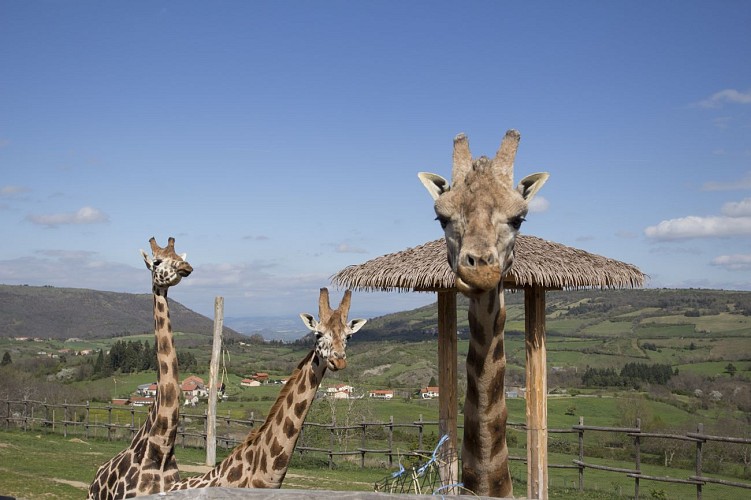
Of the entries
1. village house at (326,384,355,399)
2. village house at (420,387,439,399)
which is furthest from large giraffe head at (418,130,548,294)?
village house at (420,387,439,399)

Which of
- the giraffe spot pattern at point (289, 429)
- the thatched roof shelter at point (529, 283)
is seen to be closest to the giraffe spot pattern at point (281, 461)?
the giraffe spot pattern at point (289, 429)

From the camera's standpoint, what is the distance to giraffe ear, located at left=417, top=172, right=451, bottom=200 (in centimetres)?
260

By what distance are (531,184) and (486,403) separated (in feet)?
3.03

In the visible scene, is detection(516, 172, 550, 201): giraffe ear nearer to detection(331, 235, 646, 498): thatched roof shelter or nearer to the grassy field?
detection(331, 235, 646, 498): thatched roof shelter

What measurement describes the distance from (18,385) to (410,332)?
58.1 metres

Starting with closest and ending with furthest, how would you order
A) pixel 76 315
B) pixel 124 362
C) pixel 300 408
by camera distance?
pixel 300 408 → pixel 124 362 → pixel 76 315

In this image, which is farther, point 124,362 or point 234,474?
point 124,362

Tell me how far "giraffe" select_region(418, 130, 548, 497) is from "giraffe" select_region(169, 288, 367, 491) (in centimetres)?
221

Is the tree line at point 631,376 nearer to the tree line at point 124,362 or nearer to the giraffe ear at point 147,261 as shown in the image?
the tree line at point 124,362

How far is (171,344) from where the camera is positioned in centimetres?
598

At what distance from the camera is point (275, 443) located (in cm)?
517

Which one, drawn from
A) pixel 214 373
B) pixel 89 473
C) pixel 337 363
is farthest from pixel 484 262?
pixel 214 373

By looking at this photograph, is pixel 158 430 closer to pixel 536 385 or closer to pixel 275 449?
pixel 275 449

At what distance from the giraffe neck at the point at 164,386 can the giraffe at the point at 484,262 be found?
3.42 metres
